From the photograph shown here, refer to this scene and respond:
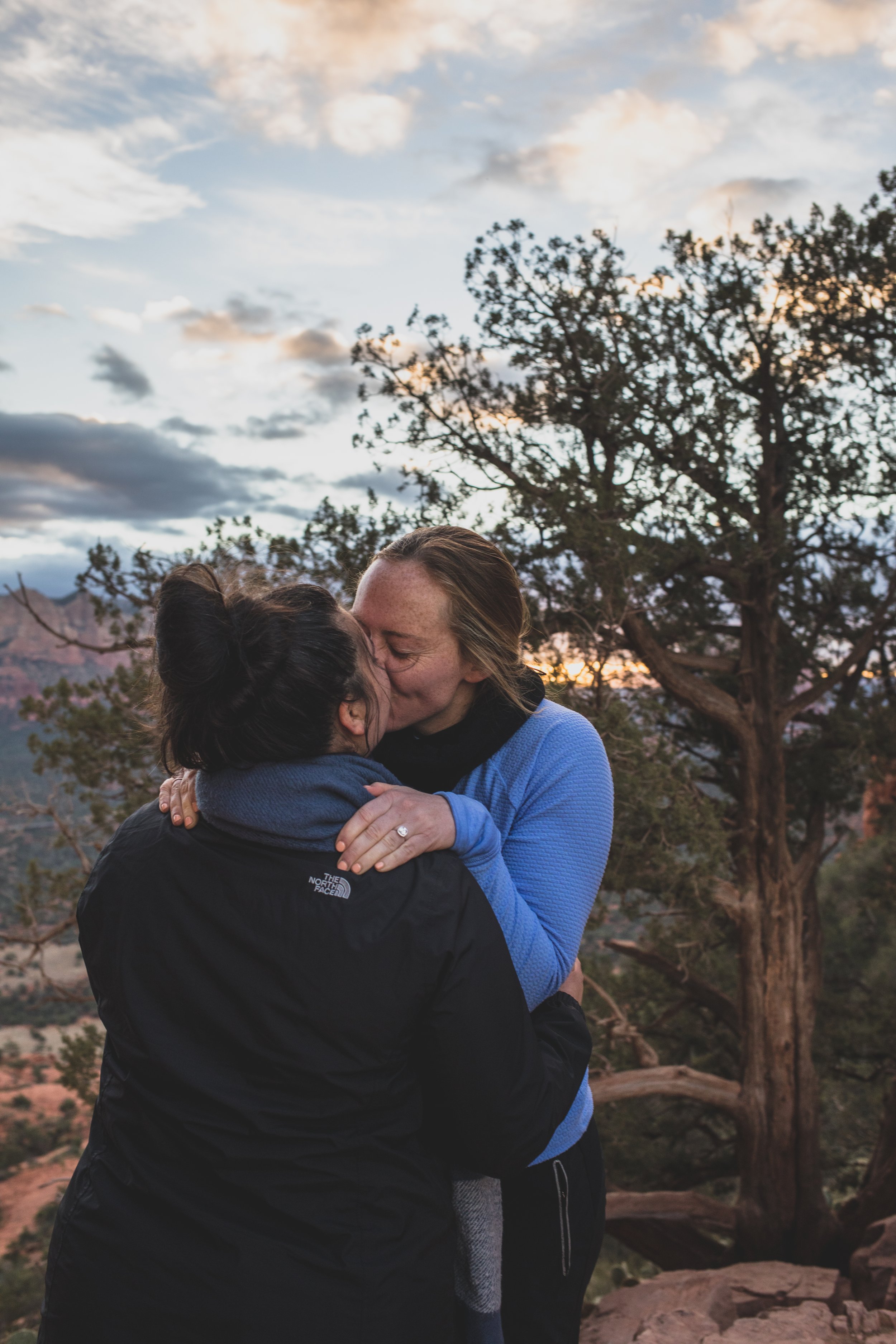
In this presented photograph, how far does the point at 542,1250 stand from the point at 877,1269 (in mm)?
4327

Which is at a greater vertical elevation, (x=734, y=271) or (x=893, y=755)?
(x=734, y=271)

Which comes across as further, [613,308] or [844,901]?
[844,901]

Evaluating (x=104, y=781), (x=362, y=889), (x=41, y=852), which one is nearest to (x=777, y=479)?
(x=104, y=781)

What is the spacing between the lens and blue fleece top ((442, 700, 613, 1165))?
4.70ft

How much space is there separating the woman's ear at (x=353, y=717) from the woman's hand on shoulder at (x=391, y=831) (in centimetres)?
9

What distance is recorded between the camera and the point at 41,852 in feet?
97.7

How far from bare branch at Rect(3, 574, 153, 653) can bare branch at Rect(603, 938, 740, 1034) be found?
4.40 m

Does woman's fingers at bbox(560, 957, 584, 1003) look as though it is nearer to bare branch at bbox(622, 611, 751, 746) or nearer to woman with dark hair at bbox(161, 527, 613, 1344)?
woman with dark hair at bbox(161, 527, 613, 1344)

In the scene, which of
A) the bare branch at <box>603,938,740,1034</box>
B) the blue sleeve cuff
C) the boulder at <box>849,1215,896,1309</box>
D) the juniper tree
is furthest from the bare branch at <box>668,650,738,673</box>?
the blue sleeve cuff

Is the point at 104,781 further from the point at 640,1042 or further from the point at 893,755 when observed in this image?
the point at 893,755

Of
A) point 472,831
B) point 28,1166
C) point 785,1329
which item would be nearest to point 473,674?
point 472,831

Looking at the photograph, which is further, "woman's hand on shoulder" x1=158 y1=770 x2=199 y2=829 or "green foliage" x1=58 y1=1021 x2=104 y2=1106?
"green foliage" x1=58 y1=1021 x2=104 y2=1106

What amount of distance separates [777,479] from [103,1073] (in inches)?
294

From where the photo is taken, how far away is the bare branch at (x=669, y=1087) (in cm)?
642
